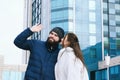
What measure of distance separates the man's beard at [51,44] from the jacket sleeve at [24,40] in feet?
0.88

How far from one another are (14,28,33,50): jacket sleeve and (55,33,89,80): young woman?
0.49 m

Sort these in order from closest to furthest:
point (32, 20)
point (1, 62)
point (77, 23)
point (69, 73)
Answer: point (69, 73) < point (77, 23) < point (1, 62) < point (32, 20)

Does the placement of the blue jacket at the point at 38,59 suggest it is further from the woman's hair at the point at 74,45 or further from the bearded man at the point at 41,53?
the woman's hair at the point at 74,45

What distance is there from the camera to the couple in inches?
218

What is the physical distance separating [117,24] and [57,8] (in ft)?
26.1

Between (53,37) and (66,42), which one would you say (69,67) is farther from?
(53,37)

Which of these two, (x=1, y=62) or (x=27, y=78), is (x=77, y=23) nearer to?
(x=1, y=62)

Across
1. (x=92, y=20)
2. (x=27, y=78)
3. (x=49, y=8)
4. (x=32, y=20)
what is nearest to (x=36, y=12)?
(x=32, y=20)

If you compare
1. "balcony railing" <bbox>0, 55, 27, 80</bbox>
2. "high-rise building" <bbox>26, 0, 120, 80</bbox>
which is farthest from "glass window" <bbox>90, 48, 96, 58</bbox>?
"balcony railing" <bbox>0, 55, 27, 80</bbox>

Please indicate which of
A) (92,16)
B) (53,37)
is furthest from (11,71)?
(53,37)

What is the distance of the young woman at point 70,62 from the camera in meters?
5.51

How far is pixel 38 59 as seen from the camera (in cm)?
573

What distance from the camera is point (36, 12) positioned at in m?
73.6

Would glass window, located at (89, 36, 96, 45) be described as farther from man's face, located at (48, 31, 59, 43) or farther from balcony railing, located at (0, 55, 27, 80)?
man's face, located at (48, 31, 59, 43)
